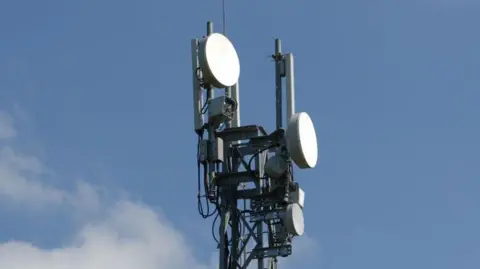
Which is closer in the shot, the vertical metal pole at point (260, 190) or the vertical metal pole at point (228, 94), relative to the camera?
the vertical metal pole at point (260, 190)

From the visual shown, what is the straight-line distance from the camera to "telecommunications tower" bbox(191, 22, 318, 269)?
3650 cm

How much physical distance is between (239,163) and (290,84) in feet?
8.93

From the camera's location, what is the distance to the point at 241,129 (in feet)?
122

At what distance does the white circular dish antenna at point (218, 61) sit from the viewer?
3644 cm

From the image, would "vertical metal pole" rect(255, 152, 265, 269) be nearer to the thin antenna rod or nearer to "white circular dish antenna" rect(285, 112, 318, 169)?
"white circular dish antenna" rect(285, 112, 318, 169)

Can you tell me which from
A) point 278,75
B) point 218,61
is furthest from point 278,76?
point 218,61

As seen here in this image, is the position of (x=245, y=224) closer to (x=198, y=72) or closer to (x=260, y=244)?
(x=260, y=244)

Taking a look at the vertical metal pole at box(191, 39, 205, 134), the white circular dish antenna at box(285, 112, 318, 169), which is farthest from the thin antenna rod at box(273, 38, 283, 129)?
the vertical metal pole at box(191, 39, 205, 134)

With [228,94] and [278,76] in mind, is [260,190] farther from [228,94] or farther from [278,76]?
[278,76]

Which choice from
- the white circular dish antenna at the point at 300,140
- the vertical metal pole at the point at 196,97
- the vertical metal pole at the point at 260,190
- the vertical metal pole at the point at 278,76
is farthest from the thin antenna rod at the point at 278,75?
the vertical metal pole at the point at 196,97

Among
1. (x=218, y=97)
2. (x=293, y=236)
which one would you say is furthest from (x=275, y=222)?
(x=218, y=97)

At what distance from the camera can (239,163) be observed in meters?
37.1

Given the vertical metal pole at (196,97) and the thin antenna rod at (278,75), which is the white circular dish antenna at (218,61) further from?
the thin antenna rod at (278,75)

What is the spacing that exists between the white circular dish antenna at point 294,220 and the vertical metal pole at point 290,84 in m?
2.38
